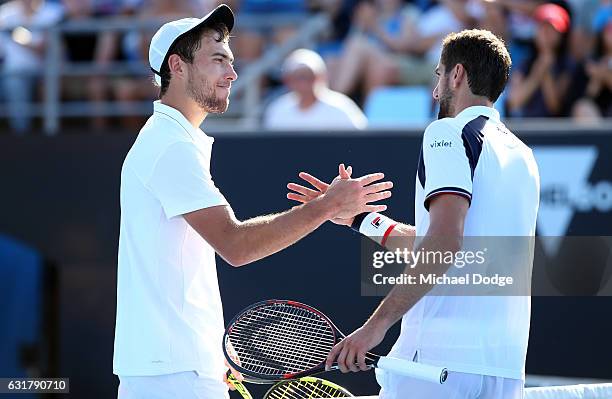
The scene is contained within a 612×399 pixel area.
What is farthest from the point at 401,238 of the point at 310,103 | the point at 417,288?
the point at 310,103

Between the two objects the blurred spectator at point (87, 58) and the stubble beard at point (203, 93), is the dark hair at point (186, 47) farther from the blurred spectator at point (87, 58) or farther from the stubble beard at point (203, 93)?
the blurred spectator at point (87, 58)

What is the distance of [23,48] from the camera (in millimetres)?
9719

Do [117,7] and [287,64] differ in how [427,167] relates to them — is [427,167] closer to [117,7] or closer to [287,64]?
[287,64]

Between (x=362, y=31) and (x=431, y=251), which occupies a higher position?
(x=362, y=31)

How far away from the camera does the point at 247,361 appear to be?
13.1 feet

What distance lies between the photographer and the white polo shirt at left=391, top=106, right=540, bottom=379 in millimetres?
3529

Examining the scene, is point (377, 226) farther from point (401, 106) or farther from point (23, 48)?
point (23, 48)

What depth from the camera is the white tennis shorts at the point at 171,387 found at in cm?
366

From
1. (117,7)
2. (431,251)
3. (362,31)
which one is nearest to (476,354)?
(431,251)

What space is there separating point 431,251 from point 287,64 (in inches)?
196

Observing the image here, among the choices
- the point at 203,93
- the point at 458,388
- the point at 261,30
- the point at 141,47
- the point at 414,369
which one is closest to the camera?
the point at 414,369

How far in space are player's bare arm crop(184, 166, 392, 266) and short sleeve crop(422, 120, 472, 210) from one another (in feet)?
1.16

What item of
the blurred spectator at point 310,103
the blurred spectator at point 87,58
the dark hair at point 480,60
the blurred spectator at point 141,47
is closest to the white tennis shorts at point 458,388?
the dark hair at point 480,60

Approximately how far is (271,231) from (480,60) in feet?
3.05
